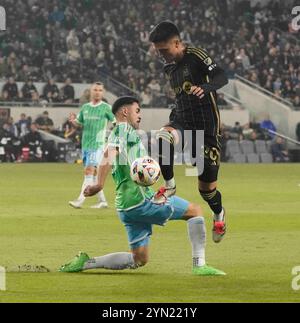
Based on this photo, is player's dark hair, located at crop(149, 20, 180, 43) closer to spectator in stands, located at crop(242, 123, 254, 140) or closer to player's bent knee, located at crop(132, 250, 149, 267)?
player's bent knee, located at crop(132, 250, 149, 267)

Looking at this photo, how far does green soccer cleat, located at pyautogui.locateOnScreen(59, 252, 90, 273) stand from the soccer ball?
1.21m

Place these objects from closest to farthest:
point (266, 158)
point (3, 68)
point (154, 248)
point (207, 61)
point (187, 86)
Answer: point (207, 61) < point (187, 86) < point (154, 248) < point (266, 158) < point (3, 68)

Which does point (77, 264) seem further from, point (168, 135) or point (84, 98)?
point (84, 98)

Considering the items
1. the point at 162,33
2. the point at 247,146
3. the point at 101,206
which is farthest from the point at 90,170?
the point at 247,146

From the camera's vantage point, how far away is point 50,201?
21.3 meters

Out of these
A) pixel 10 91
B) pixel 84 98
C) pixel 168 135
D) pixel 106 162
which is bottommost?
pixel 106 162

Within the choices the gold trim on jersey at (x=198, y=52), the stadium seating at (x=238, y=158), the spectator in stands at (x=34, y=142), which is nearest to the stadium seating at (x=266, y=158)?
the stadium seating at (x=238, y=158)

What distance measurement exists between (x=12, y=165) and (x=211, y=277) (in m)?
23.6

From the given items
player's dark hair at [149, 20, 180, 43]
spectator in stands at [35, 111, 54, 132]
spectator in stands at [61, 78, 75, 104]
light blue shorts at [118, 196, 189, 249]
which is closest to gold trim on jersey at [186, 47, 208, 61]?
player's dark hair at [149, 20, 180, 43]

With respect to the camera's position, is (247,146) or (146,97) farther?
(146,97)

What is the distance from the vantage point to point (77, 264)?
37.5 ft

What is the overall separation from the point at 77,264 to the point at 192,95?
2850mm
